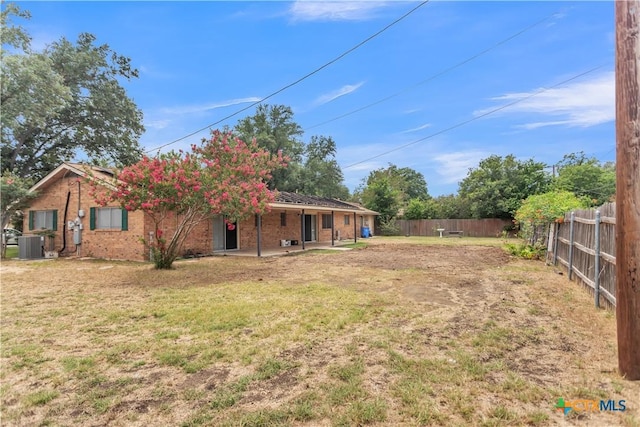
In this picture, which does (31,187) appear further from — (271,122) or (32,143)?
(271,122)

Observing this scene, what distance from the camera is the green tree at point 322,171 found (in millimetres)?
32062

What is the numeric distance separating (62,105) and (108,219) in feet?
29.8

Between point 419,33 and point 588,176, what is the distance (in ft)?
83.5

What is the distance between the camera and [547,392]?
269cm

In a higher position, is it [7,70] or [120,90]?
[120,90]

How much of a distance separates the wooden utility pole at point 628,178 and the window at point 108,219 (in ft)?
44.9

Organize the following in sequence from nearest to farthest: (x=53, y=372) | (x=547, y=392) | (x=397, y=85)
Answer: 1. (x=547, y=392)
2. (x=53, y=372)
3. (x=397, y=85)

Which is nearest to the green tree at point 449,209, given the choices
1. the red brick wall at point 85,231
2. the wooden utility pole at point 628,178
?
the red brick wall at point 85,231

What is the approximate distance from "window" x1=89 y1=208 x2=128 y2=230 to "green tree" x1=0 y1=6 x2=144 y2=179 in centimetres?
Result: 430

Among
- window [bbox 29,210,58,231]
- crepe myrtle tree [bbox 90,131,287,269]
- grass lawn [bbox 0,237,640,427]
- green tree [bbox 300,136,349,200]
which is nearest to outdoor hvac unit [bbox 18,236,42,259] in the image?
window [bbox 29,210,58,231]

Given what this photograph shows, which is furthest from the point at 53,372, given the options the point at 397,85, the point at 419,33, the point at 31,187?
the point at 397,85

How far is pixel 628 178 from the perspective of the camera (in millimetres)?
2873

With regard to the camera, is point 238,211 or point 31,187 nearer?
point 238,211

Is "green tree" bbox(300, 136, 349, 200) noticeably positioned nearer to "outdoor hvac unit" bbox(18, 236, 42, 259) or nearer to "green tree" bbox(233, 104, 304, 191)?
"green tree" bbox(233, 104, 304, 191)
